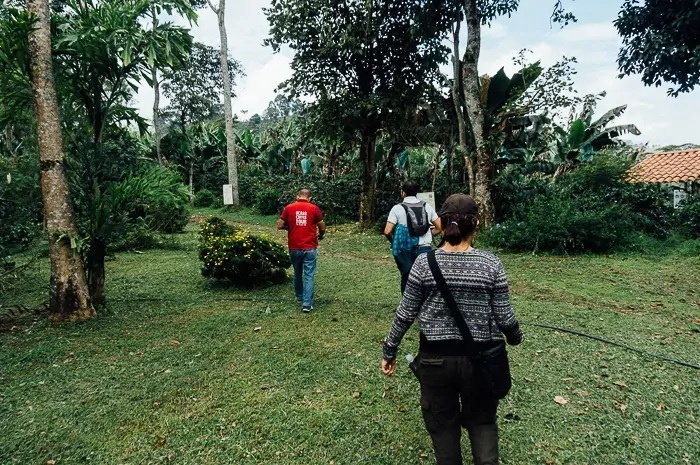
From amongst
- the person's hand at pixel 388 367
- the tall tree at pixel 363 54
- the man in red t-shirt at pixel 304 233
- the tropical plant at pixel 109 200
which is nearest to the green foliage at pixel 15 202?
the tropical plant at pixel 109 200

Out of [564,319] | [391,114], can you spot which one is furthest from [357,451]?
[391,114]

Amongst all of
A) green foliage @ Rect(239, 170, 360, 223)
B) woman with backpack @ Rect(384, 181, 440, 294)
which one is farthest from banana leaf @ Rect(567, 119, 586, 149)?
woman with backpack @ Rect(384, 181, 440, 294)

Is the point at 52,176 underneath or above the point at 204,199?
underneath

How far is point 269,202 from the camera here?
19594 millimetres

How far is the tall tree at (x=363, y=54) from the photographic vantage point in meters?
12.3

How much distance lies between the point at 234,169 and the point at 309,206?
50.7 ft

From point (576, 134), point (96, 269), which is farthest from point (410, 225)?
point (576, 134)

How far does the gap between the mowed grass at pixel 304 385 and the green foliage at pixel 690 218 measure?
5422 mm

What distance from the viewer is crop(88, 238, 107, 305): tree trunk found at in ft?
19.6

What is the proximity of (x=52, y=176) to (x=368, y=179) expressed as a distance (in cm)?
1016

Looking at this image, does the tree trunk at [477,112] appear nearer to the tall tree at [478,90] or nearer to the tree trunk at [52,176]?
the tall tree at [478,90]

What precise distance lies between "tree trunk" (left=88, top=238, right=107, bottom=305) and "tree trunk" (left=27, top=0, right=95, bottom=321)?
35 centimetres

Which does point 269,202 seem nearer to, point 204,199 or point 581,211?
point 204,199

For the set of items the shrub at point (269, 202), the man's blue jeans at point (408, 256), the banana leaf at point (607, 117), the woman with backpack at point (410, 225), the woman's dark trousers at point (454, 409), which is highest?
the banana leaf at point (607, 117)
